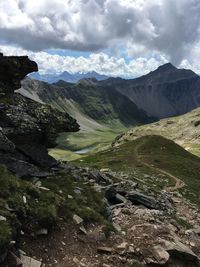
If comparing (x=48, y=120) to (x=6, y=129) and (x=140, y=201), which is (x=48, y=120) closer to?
(x=6, y=129)

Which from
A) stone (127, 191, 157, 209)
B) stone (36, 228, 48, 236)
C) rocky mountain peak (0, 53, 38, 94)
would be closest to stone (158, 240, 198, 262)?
stone (36, 228, 48, 236)

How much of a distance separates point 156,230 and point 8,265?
1027cm

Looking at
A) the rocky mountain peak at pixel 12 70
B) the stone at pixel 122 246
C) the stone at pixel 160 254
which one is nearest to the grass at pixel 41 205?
the stone at pixel 122 246

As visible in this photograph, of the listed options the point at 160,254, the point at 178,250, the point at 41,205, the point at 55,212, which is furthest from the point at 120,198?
the point at 41,205

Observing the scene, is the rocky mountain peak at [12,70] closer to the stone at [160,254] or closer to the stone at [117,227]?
the stone at [117,227]

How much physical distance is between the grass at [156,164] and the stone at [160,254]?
31.9 metres

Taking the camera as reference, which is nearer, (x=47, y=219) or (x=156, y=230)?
(x=47, y=219)

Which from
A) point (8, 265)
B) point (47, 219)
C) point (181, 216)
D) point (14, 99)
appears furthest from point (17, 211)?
point (181, 216)

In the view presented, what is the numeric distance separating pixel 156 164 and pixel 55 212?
66.1m

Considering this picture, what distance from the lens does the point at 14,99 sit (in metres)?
31.5

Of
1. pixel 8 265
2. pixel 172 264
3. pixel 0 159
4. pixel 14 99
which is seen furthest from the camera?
pixel 14 99

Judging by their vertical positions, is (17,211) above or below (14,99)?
below

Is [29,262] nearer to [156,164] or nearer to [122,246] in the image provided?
[122,246]

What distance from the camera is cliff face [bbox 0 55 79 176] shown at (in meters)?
28.2
